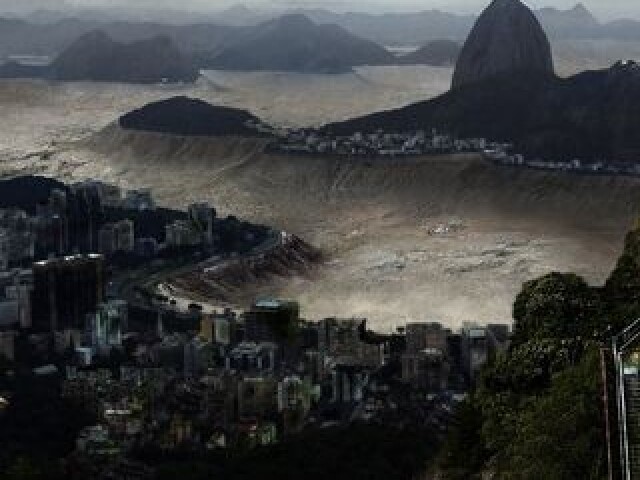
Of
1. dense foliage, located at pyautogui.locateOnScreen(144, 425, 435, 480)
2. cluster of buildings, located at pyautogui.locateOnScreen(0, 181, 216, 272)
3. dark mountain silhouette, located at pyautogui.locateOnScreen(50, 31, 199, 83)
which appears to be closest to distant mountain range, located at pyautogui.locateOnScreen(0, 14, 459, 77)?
dark mountain silhouette, located at pyautogui.locateOnScreen(50, 31, 199, 83)

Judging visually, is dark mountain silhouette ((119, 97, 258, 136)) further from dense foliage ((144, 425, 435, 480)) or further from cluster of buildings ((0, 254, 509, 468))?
dense foliage ((144, 425, 435, 480))

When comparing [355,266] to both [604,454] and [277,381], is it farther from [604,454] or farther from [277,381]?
[604,454]

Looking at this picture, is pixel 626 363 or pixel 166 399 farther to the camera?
pixel 166 399

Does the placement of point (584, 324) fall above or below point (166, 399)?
above

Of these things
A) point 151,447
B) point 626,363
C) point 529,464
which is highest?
point 626,363

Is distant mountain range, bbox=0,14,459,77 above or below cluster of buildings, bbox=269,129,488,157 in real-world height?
above

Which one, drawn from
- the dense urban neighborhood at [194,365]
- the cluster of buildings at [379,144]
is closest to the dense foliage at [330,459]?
the dense urban neighborhood at [194,365]

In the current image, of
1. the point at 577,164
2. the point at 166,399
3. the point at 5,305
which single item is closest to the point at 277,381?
the point at 166,399
